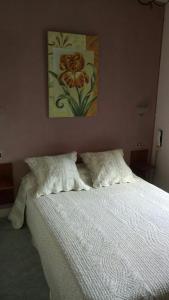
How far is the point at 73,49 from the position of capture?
2.73 m

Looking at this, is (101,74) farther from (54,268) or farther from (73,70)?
(54,268)

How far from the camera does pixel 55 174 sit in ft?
8.34

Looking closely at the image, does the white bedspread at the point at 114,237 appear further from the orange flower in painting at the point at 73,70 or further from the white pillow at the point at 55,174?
the orange flower in painting at the point at 73,70

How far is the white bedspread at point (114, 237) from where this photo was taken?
136cm

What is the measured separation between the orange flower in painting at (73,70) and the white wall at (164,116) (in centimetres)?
104

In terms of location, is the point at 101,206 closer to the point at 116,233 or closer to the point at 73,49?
the point at 116,233

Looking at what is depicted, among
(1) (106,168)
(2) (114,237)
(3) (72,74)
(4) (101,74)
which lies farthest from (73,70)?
(2) (114,237)

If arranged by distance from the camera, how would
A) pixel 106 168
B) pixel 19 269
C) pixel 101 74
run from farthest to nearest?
pixel 101 74 → pixel 106 168 → pixel 19 269

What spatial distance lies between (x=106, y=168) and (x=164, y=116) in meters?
1.12

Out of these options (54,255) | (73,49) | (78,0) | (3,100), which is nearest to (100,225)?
(54,255)

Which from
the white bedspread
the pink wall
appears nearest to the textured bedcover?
the white bedspread

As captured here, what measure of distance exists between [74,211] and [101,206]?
0.27 metres

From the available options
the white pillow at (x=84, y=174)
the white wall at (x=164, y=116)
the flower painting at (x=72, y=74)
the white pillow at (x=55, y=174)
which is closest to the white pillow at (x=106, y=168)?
the white pillow at (x=84, y=174)

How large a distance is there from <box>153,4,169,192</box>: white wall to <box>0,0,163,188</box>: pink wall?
0.08m
